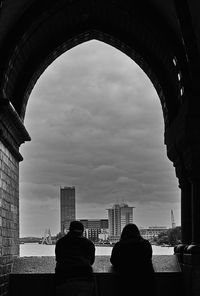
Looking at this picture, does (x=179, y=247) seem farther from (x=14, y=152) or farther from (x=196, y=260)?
(x=14, y=152)

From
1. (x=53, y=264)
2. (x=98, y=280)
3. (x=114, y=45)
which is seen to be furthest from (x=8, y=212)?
(x=114, y=45)

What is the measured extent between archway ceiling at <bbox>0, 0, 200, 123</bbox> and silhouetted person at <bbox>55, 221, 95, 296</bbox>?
123 inches

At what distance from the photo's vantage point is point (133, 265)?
23.8ft

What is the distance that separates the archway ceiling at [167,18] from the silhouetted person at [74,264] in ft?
10.3

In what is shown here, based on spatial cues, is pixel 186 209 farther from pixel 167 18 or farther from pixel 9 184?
pixel 167 18

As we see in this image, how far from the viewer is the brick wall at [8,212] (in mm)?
9461

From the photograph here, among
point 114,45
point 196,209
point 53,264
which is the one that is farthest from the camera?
point 114,45

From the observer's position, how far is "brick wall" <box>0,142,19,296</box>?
9.46 metres

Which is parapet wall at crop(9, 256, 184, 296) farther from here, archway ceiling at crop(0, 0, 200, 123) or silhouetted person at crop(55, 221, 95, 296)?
archway ceiling at crop(0, 0, 200, 123)

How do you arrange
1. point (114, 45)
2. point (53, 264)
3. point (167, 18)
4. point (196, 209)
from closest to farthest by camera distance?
1. point (196, 209)
2. point (53, 264)
3. point (167, 18)
4. point (114, 45)

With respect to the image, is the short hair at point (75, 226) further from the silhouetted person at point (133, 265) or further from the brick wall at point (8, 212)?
the brick wall at point (8, 212)

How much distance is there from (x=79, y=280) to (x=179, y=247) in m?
3.72

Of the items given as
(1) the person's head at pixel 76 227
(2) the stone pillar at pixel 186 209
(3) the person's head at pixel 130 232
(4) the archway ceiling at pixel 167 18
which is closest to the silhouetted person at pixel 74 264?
(1) the person's head at pixel 76 227

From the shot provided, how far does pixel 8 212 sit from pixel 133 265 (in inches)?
142
